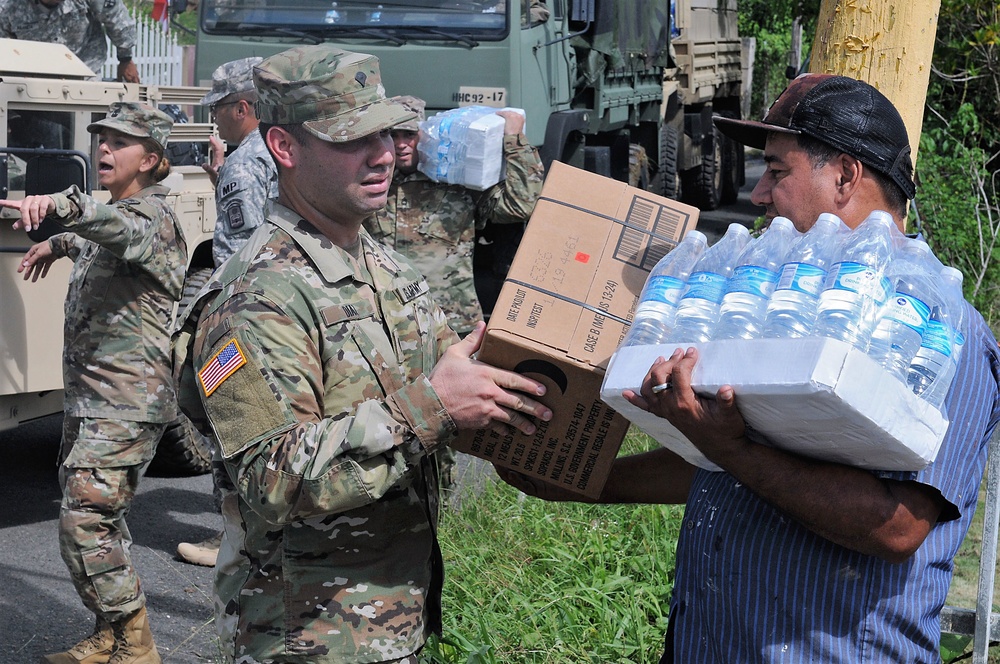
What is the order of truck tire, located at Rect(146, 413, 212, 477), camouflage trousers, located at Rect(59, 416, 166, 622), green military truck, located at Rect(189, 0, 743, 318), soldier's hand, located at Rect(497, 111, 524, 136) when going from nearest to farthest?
camouflage trousers, located at Rect(59, 416, 166, 622), soldier's hand, located at Rect(497, 111, 524, 136), truck tire, located at Rect(146, 413, 212, 477), green military truck, located at Rect(189, 0, 743, 318)

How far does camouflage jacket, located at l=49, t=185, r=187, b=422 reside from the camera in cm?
409

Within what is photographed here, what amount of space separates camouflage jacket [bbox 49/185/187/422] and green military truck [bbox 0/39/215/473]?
75 cm

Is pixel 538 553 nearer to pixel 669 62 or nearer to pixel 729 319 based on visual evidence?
pixel 729 319

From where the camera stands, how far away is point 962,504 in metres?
1.73

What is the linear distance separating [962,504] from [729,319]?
18.3 inches

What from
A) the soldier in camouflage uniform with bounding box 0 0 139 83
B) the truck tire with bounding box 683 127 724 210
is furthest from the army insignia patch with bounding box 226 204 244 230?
the truck tire with bounding box 683 127 724 210

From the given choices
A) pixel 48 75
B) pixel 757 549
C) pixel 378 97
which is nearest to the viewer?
pixel 757 549

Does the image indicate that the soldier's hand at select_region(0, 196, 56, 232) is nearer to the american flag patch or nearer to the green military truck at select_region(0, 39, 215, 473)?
the green military truck at select_region(0, 39, 215, 473)

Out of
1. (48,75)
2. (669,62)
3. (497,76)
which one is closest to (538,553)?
(48,75)

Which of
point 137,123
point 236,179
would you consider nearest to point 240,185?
point 236,179

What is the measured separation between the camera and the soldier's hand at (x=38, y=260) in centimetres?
436

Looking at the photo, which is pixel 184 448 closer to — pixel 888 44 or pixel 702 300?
pixel 888 44

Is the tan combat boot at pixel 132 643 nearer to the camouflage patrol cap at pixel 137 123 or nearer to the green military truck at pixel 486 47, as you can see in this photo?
the camouflage patrol cap at pixel 137 123

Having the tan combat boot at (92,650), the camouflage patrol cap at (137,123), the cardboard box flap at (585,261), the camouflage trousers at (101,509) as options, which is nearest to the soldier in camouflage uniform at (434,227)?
the camouflage patrol cap at (137,123)
